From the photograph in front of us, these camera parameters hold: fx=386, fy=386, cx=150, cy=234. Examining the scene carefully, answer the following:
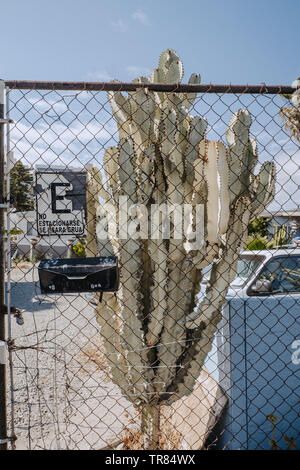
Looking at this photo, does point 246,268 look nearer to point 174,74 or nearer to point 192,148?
point 192,148

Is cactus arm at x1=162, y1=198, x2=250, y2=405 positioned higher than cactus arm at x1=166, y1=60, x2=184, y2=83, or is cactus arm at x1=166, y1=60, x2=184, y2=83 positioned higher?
cactus arm at x1=166, y1=60, x2=184, y2=83

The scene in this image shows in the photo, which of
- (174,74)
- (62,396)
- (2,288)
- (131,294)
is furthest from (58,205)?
(62,396)

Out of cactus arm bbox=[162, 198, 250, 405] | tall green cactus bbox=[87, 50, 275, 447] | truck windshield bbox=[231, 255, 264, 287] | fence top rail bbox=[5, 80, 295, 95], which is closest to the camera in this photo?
fence top rail bbox=[5, 80, 295, 95]

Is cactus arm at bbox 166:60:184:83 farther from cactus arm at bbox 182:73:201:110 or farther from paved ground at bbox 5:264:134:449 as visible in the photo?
paved ground at bbox 5:264:134:449

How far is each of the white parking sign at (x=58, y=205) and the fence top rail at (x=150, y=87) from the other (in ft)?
1.72

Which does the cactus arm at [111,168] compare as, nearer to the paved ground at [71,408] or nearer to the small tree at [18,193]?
the small tree at [18,193]

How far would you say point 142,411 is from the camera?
3184mm

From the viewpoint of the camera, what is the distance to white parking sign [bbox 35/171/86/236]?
2428 mm

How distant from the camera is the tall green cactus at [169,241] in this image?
2893 millimetres

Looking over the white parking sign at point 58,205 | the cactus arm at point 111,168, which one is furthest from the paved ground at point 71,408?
the cactus arm at point 111,168

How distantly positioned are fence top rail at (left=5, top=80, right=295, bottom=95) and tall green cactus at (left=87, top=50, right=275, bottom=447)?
293 mm

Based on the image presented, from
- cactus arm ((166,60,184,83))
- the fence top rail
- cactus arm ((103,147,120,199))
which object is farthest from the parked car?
cactus arm ((166,60,184,83))
